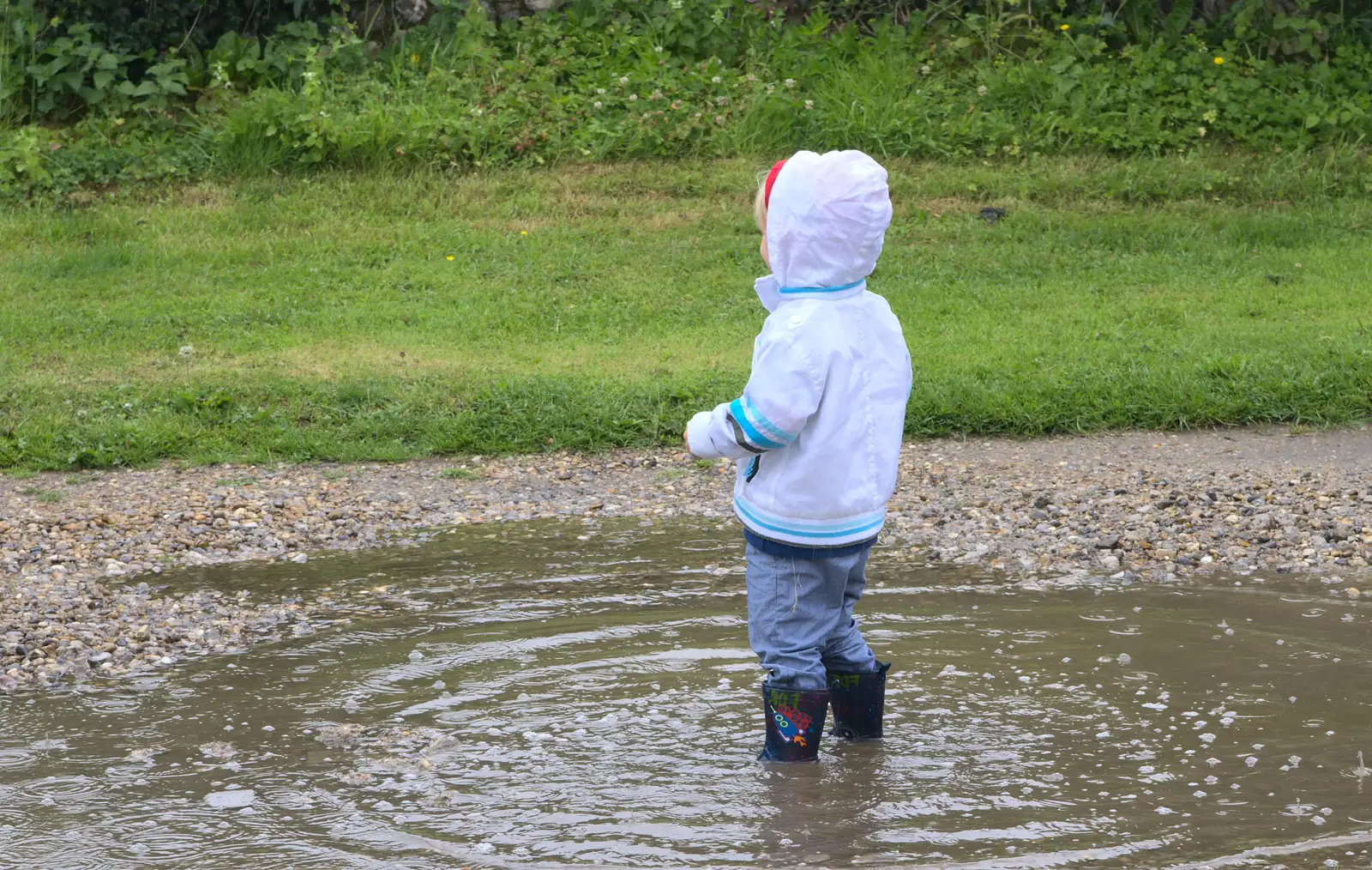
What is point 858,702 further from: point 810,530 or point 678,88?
point 678,88

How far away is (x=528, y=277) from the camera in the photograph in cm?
1020

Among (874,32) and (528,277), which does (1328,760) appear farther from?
(874,32)

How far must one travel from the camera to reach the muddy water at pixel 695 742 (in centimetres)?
347

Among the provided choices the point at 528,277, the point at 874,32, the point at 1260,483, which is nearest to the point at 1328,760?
the point at 1260,483

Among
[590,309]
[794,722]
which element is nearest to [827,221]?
[794,722]

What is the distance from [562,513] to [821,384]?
322 centimetres

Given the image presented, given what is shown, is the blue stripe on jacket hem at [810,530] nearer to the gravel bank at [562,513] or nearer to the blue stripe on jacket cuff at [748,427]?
the blue stripe on jacket cuff at [748,427]

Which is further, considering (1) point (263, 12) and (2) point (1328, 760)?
(1) point (263, 12)

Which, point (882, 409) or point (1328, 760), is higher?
point (882, 409)

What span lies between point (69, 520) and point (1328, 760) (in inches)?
192

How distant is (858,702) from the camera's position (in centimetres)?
404

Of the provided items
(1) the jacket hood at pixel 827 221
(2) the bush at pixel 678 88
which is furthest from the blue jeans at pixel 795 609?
(2) the bush at pixel 678 88

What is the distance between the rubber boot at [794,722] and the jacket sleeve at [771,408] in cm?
63

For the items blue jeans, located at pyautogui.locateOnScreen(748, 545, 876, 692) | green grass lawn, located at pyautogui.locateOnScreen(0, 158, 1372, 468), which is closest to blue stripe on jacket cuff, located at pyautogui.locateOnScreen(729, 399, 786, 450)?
blue jeans, located at pyautogui.locateOnScreen(748, 545, 876, 692)
